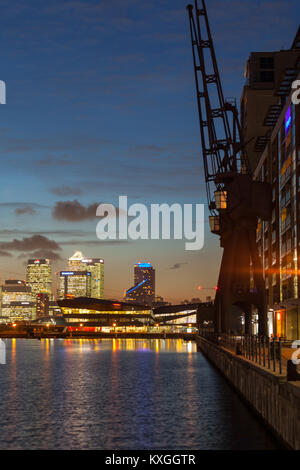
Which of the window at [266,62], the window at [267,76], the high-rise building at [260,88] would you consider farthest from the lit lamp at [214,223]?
the window at [266,62]

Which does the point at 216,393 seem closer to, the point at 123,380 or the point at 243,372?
the point at 243,372

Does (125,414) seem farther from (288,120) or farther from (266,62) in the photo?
(266,62)

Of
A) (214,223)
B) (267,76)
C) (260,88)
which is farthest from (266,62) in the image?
(214,223)

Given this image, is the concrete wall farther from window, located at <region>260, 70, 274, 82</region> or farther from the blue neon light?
window, located at <region>260, 70, 274, 82</region>

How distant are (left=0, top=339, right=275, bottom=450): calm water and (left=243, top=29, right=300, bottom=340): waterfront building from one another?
1068 inches

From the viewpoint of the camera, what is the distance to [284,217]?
96.6 meters

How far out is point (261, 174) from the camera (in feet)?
414

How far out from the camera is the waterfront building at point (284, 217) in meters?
86.1

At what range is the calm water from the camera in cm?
3045

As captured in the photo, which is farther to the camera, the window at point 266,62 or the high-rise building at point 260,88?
the window at point 266,62

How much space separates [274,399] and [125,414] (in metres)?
14.3

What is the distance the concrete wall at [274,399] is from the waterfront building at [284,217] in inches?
1719

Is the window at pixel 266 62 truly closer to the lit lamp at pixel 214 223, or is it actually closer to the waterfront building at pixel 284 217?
the waterfront building at pixel 284 217
